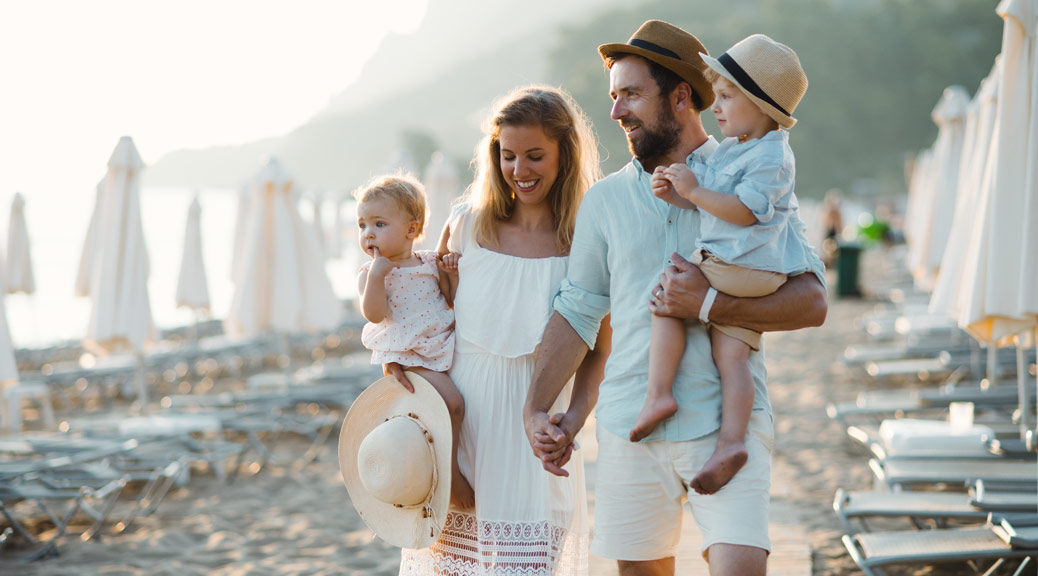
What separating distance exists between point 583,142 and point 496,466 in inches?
36.0

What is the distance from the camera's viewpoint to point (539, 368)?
91.3 inches

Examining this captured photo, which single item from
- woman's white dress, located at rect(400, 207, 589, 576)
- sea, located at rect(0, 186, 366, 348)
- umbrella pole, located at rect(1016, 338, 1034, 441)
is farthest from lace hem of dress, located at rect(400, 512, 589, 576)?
sea, located at rect(0, 186, 366, 348)

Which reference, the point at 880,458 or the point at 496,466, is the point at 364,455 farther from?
the point at 880,458

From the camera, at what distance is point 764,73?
6.53 ft

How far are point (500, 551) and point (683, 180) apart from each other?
109cm

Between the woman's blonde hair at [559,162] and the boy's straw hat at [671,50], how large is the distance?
0.26 meters

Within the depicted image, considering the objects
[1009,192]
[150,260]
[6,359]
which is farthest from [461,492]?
[150,260]

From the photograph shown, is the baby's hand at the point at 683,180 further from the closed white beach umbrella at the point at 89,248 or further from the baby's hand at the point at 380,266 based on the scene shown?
the closed white beach umbrella at the point at 89,248

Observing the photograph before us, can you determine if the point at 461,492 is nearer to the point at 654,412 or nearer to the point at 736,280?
the point at 654,412

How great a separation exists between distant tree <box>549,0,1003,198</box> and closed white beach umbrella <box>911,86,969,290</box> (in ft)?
176

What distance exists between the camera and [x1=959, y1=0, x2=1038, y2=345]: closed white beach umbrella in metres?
3.94

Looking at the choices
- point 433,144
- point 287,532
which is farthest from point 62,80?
point 287,532

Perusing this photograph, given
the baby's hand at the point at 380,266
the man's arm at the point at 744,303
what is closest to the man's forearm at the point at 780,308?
the man's arm at the point at 744,303

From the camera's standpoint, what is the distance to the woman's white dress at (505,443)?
2.39 meters
